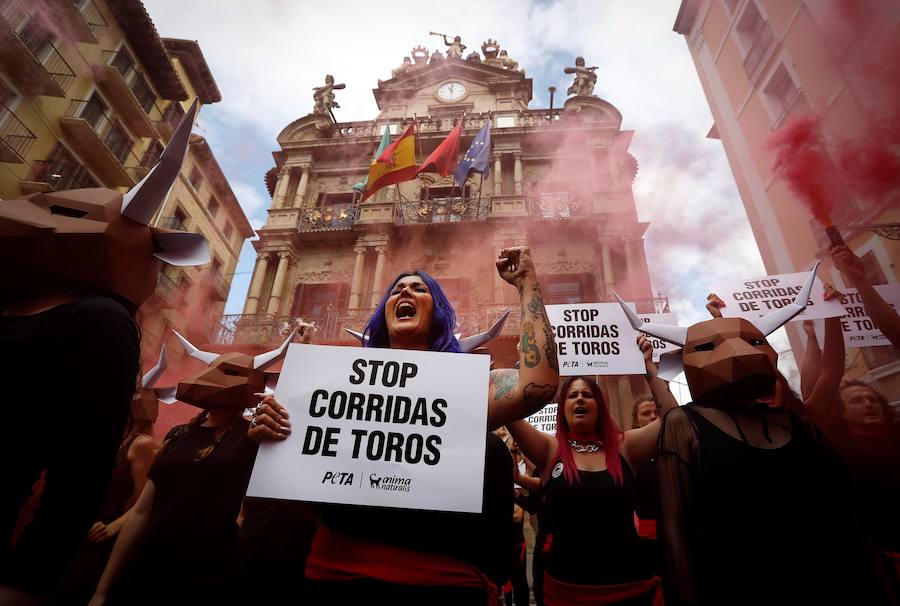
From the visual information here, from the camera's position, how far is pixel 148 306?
16484 millimetres

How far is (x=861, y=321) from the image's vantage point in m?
4.80

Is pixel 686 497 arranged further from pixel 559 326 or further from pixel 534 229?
pixel 534 229

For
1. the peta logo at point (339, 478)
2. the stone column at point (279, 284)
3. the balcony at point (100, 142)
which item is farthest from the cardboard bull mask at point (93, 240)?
the balcony at point (100, 142)

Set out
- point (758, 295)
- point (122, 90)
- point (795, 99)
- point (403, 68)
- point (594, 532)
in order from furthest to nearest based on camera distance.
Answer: point (403, 68) < point (122, 90) < point (795, 99) < point (758, 295) < point (594, 532)

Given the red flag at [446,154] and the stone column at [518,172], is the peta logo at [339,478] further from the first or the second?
the stone column at [518,172]

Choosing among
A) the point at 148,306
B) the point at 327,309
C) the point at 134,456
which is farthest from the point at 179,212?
the point at 134,456

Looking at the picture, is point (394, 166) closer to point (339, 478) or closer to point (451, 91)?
point (451, 91)

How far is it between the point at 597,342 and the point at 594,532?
2850 mm

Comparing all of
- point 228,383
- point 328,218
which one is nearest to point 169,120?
point 328,218

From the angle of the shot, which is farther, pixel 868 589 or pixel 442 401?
pixel 442 401

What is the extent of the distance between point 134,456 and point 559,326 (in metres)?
4.63

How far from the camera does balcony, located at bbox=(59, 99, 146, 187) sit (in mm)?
14070

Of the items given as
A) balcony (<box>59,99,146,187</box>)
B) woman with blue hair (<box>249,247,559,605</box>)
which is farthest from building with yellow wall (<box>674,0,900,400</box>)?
balcony (<box>59,99,146,187</box>)

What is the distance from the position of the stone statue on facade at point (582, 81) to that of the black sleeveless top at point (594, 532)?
18.6 meters
